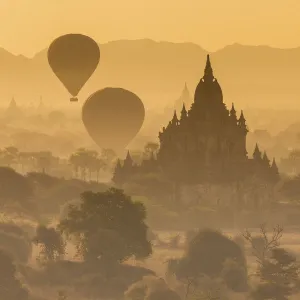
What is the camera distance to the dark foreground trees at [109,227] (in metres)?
77.2

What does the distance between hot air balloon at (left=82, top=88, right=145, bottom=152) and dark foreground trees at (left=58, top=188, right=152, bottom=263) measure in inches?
3479

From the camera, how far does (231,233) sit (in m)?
99.0

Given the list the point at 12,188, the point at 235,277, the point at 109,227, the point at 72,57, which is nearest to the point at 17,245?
the point at 109,227

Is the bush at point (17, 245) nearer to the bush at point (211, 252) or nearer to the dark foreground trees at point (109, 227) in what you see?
the dark foreground trees at point (109, 227)

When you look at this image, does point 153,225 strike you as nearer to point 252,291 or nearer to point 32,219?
point 32,219

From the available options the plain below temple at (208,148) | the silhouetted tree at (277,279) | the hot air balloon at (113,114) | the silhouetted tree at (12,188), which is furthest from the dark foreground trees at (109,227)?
the hot air balloon at (113,114)

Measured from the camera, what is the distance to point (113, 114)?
168 meters

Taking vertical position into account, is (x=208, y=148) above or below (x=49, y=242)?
above

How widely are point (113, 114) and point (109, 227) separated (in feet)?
297

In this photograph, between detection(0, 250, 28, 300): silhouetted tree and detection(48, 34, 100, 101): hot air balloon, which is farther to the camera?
detection(48, 34, 100, 101): hot air balloon

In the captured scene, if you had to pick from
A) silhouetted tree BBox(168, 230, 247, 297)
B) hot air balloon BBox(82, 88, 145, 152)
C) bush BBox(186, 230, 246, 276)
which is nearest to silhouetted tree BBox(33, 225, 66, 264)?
silhouetted tree BBox(168, 230, 247, 297)

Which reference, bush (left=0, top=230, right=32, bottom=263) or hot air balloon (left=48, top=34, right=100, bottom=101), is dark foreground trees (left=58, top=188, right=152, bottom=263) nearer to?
bush (left=0, top=230, right=32, bottom=263)

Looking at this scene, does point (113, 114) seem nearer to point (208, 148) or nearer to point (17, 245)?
point (208, 148)

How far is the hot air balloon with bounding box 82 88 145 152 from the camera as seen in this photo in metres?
168
